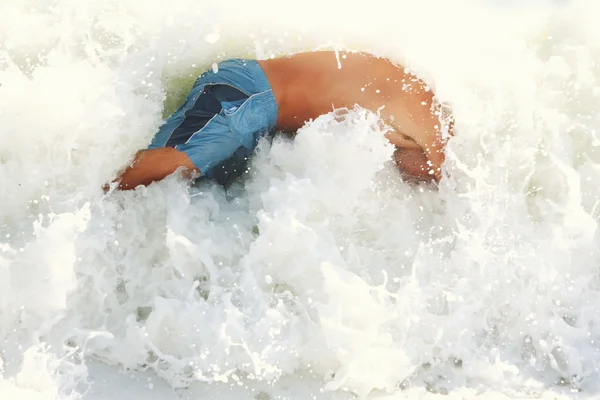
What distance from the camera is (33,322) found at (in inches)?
91.7

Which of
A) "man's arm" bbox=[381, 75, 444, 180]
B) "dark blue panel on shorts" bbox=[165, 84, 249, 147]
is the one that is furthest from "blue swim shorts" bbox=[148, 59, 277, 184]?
"man's arm" bbox=[381, 75, 444, 180]

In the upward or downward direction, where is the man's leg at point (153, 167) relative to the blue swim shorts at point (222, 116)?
downward

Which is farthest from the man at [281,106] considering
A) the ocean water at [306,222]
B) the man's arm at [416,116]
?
the ocean water at [306,222]

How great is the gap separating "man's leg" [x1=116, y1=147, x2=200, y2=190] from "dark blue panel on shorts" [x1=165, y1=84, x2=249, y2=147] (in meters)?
0.07

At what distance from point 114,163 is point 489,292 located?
2.13m

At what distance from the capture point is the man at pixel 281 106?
2.74 m

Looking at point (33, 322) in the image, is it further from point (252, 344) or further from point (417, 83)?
point (417, 83)

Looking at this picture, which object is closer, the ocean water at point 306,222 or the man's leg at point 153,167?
the ocean water at point 306,222

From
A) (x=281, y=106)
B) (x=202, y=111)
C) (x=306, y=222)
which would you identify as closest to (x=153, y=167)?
(x=202, y=111)

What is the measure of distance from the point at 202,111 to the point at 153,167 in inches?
16.0

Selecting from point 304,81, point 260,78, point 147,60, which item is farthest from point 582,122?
point 147,60

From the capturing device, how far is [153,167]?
2.86m

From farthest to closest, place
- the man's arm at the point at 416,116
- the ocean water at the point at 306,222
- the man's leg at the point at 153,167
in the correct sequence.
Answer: the man's leg at the point at 153,167
the man's arm at the point at 416,116
the ocean water at the point at 306,222

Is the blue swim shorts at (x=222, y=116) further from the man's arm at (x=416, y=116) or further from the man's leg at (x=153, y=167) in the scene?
the man's arm at (x=416, y=116)
